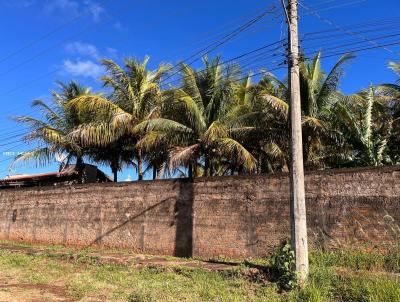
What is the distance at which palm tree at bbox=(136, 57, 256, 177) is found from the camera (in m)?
16.3

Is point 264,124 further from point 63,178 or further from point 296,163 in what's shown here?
point 63,178

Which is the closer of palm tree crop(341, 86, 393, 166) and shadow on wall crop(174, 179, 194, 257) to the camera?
palm tree crop(341, 86, 393, 166)

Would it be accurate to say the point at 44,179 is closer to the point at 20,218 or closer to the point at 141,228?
the point at 20,218

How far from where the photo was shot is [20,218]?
20.7m

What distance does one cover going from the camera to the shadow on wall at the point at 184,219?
14172 millimetres

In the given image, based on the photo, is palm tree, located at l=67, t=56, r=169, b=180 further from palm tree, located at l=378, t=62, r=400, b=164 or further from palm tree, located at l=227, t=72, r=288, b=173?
palm tree, located at l=378, t=62, r=400, b=164

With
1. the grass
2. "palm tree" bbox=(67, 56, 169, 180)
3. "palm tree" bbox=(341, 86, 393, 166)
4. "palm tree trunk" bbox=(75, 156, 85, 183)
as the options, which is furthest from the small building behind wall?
"palm tree" bbox=(341, 86, 393, 166)

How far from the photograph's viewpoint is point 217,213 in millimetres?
13648

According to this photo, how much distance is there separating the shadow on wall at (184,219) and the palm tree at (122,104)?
6.11 m

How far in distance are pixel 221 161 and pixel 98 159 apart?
772cm

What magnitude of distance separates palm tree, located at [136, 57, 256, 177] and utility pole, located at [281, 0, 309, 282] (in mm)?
6213

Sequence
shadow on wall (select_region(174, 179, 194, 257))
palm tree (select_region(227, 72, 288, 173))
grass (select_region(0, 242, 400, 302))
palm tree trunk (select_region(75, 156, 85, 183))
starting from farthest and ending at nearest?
palm tree trunk (select_region(75, 156, 85, 183)) < palm tree (select_region(227, 72, 288, 173)) < shadow on wall (select_region(174, 179, 194, 257)) < grass (select_region(0, 242, 400, 302))

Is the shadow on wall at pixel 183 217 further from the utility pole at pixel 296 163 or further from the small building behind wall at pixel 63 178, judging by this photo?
the small building behind wall at pixel 63 178

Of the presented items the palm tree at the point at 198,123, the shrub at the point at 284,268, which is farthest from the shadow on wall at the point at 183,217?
the shrub at the point at 284,268
